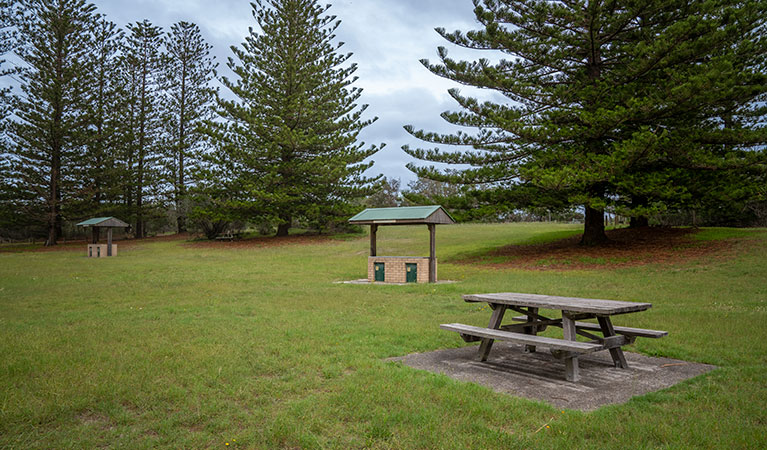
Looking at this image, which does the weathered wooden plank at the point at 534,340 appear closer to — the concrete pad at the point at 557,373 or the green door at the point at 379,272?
the concrete pad at the point at 557,373

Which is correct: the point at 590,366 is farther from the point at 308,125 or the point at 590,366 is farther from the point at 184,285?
the point at 308,125

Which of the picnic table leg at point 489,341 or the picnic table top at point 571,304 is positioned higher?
the picnic table top at point 571,304

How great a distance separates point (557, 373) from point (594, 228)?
1609 centimetres

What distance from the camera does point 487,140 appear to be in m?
18.7

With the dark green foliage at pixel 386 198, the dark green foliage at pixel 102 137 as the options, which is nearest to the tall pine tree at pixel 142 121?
the dark green foliage at pixel 102 137

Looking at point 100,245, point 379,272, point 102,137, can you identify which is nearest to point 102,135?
point 102,137

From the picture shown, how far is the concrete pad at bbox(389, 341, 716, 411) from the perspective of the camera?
402cm

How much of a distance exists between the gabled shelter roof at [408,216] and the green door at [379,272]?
51.3 inches

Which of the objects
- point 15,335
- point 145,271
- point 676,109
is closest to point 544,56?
point 676,109

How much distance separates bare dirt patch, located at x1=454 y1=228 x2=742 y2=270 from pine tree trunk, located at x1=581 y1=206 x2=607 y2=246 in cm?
36

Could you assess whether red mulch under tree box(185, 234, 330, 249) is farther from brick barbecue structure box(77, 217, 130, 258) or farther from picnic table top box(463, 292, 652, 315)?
picnic table top box(463, 292, 652, 315)

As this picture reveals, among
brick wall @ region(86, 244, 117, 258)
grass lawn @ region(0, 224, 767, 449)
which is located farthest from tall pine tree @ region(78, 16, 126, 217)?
grass lawn @ region(0, 224, 767, 449)

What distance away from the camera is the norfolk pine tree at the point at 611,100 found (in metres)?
15.4

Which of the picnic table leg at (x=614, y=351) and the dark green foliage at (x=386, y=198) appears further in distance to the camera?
the dark green foliage at (x=386, y=198)
